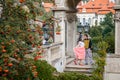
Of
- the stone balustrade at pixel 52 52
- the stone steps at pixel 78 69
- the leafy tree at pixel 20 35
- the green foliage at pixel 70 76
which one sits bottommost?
the stone steps at pixel 78 69

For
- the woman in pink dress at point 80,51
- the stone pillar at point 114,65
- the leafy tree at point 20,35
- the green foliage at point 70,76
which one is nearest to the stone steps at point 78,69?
the woman in pink dress at point 80,51

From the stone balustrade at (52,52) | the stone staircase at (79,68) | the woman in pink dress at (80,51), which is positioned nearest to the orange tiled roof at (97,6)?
the woman in pink dress at (80,51)

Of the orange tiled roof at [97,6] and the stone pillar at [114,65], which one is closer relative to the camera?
the stone pillar at [114,65]

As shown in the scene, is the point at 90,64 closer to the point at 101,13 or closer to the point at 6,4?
the point at 6,4

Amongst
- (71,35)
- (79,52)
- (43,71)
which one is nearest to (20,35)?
Answer: (43,71)

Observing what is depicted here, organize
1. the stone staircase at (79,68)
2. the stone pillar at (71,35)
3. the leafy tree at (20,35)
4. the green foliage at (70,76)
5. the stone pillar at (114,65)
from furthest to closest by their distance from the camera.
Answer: the stone pillar at (71,35) → the stone staircase at (79,68) → the stone pillar at (114,65) → the green foliage at (70,76) → the leafy tree at (20,35)

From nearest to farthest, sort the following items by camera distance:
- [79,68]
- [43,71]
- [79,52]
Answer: [43,71] → [79,68] → [79,52]

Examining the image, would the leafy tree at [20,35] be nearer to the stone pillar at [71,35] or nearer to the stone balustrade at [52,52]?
the stone balustrade at [52,52]

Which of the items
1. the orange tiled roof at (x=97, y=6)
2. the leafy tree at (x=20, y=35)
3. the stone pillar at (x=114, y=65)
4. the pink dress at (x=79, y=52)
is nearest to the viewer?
the leafy tree at (x=20, y=35)

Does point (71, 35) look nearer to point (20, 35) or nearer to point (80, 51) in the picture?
point (80, 51)

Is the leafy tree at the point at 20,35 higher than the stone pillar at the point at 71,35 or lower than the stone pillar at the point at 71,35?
higher

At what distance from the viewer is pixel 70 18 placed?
20562 mm

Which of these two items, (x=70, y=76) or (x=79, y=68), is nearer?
(x=70, y=76)

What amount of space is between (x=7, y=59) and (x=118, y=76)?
37.3ft
